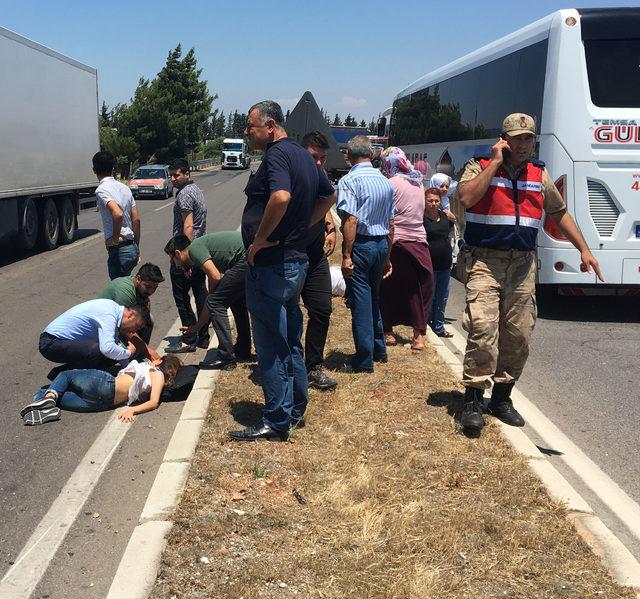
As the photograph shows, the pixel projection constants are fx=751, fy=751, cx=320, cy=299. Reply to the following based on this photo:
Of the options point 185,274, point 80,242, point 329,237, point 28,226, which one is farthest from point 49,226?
point 329,237

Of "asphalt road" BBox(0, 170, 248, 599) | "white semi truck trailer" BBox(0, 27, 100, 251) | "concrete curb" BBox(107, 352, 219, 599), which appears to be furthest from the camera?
"white semi truck trailer" BBox(0, 27, 100, 251)

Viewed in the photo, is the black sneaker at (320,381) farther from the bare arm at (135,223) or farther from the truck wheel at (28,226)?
the truck wheel at (28,226)

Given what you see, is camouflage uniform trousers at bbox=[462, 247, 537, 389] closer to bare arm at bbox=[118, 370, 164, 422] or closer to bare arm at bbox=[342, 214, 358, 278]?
bare arm at bbox=[342, 214, 358, 278]

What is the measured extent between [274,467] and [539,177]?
2.51 meters

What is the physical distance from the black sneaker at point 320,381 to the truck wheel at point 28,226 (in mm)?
10070

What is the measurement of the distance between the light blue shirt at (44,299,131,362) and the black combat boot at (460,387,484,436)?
2.58 metres

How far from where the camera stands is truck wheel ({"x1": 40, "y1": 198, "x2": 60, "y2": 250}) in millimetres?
15180

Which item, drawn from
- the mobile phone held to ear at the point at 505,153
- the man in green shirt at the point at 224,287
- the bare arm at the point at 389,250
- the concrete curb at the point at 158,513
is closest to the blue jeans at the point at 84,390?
the concrete curb at the point at 158,513

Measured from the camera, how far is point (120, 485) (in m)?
4.35

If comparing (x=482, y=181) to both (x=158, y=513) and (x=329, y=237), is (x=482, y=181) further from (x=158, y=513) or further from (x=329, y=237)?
(x=158, y=513)

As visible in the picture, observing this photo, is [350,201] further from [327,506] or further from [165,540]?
[165,540]

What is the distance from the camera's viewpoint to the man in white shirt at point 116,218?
23.6 feet

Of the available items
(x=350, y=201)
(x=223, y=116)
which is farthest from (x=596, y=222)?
(x=223, y=116)

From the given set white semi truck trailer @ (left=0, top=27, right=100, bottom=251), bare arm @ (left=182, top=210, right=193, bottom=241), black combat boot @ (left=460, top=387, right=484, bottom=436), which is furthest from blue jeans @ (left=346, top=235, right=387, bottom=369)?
white semi truck trailer @ (left=0, top=27, right=100, bottom=251)
